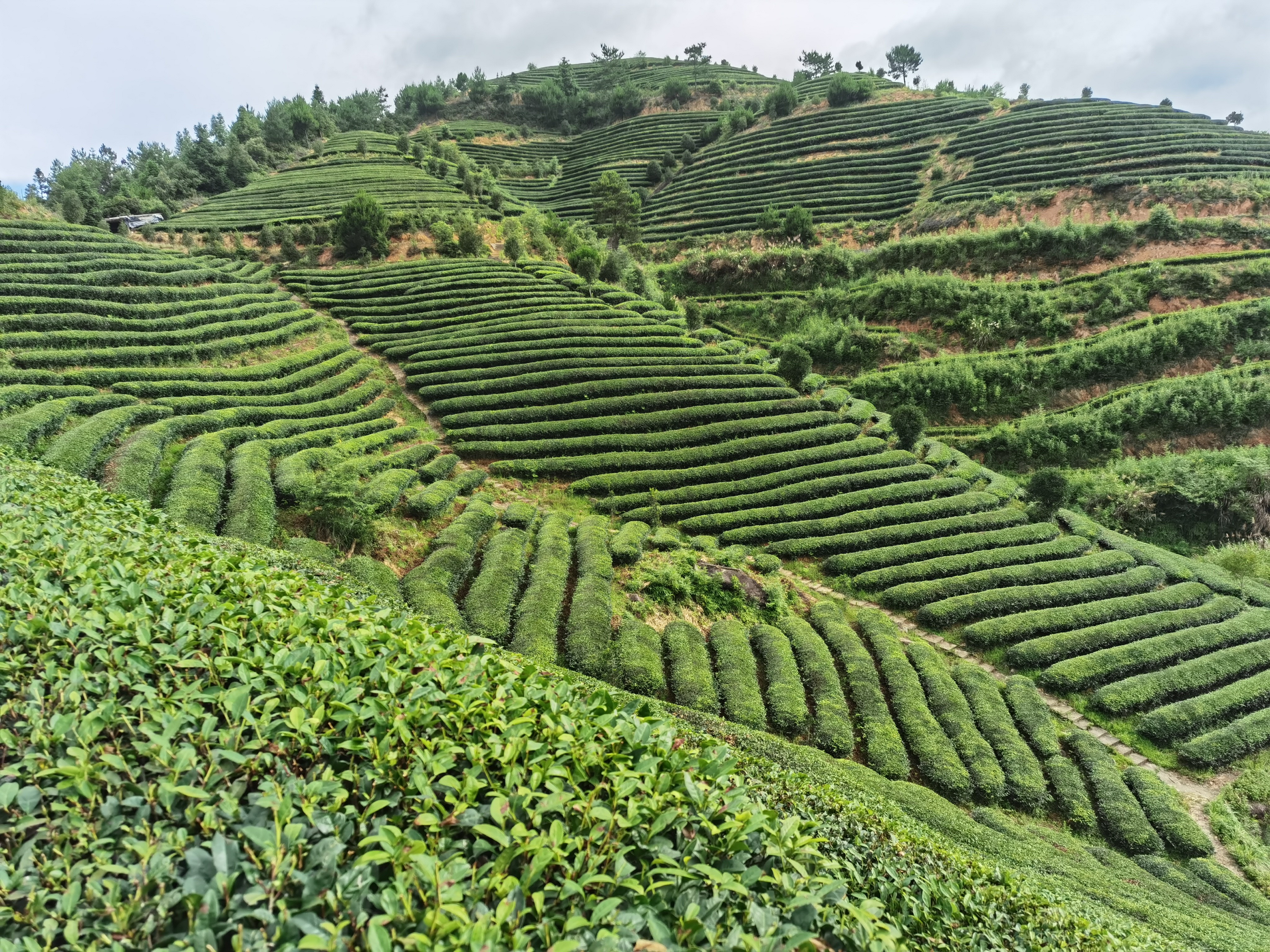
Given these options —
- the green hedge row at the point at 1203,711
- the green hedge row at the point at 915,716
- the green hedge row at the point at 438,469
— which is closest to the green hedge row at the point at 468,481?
the green hedge row at the point at 438,469

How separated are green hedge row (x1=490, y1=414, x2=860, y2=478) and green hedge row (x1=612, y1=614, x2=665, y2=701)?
1147 centimetres

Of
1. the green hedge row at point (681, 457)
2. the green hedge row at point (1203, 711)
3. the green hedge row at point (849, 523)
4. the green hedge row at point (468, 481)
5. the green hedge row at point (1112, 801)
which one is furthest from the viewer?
the green hedge row at point (681, 457)

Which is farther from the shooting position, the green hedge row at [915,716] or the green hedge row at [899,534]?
the green hedge row at [899,534]

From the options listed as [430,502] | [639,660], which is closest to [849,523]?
[639,660]

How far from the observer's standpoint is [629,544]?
77.0 feet

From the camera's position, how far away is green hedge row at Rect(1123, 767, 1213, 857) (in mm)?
16328

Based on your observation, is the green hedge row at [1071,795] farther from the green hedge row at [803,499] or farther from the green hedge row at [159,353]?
the green hedge row at [159,353]

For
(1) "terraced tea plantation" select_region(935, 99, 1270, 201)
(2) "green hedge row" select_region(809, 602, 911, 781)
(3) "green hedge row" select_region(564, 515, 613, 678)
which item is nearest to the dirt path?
(2) "green hedge row" select_region(809, 602, 911, 781)

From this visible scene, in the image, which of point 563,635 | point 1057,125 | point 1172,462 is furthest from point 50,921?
point 1057,125

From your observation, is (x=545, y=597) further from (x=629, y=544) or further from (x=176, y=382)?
(x=176, y=382)

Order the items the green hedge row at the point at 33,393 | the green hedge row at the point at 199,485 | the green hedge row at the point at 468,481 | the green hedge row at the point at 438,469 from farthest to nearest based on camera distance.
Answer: the green hedge row at the point at 438,469
the green hedge row at the point at 468,481
the green hedge row at the point at 33,393
the green hedge row at the point at 199,485

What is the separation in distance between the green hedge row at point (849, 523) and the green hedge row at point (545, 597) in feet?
25.7

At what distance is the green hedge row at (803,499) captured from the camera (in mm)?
27438

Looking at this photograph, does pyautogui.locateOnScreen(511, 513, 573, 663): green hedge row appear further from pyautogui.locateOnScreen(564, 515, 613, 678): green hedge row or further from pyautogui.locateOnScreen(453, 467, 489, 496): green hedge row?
pyautogui.locateOnScreen(453, 467, 489, 496): green hedge row
